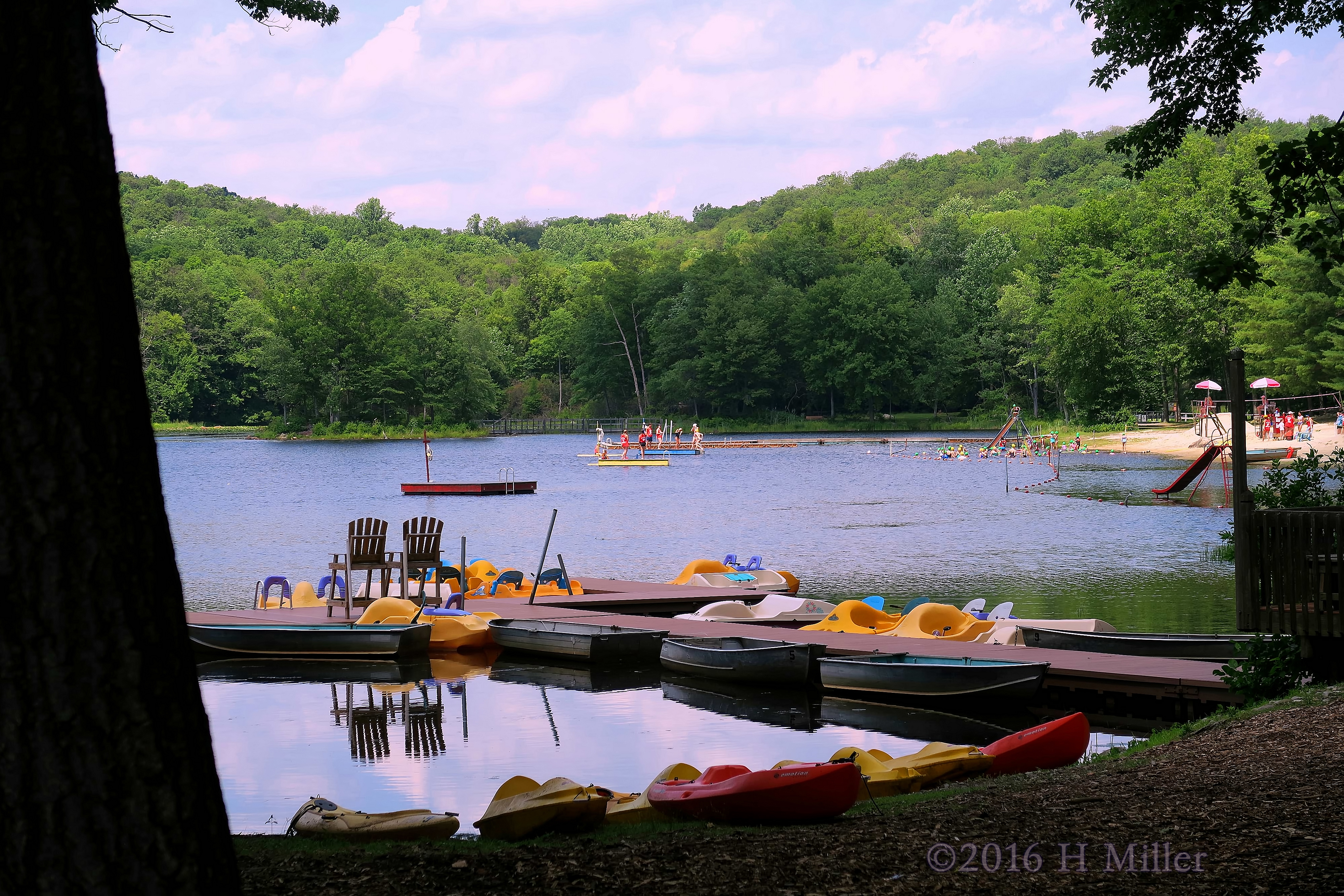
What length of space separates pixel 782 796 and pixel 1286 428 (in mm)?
50984

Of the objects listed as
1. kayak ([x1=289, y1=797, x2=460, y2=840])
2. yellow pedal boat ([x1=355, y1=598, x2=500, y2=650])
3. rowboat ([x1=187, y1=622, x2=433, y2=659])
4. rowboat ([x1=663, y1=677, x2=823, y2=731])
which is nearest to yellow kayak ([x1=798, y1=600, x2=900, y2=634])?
rowboat ([x1=663, y1=677, x2=823, y2=731])

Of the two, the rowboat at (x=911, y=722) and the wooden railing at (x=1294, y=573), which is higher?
the wooden railing at (x=1294, y=573)

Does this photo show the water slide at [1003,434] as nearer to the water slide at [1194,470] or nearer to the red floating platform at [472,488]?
the red floating platform at [472,488]

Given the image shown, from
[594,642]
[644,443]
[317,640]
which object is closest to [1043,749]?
[594,642]

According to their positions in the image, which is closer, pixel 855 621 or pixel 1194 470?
pixel 855 621

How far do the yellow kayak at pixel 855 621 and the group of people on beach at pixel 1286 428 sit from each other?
1572 inches

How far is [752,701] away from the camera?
13398 millimetres

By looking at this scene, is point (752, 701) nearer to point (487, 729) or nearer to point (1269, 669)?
point (487, 729)

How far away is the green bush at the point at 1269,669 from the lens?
8961 millimetres

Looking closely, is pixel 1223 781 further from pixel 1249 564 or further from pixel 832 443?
pixel 832 443

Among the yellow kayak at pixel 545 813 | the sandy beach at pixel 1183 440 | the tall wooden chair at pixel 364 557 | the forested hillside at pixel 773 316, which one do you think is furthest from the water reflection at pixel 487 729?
the forested hillside at pixel 773 316

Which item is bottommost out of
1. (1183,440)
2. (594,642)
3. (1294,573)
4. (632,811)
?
(1183,440)

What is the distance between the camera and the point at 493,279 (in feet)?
470

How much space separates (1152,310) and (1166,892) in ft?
238
